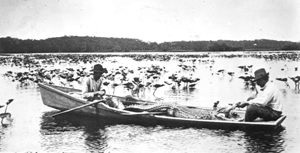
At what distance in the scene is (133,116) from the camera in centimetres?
644

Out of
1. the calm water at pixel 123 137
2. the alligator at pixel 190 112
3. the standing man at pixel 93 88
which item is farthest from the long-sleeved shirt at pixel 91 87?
the alligator at pixel 190 112

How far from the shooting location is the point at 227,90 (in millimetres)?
10789

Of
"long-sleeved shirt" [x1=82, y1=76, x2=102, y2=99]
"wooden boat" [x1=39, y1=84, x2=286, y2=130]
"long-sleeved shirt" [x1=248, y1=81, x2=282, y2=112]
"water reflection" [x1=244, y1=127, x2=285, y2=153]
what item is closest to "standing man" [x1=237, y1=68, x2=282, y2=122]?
"long-sleeved shirt" [x1=248, y1=81, x2=282, y2=112]

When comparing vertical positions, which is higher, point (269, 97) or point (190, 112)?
point (269, 97)

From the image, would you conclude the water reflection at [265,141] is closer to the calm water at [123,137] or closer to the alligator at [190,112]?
the calm water at [123,137]

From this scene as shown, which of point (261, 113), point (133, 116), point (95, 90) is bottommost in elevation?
point (133, 116)

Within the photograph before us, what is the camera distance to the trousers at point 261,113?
5.42m

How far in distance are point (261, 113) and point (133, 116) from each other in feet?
7.69

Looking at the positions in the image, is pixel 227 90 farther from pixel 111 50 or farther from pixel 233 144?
pixel 111 50

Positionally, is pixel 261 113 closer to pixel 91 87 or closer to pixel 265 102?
pixel 265 102

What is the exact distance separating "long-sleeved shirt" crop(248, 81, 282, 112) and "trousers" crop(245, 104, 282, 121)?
7 cm

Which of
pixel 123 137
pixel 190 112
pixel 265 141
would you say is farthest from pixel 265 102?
pixel 123 137

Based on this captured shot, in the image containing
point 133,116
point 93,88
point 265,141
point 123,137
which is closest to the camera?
point 265,141

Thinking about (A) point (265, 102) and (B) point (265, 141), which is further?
(A) point (265, 102)
